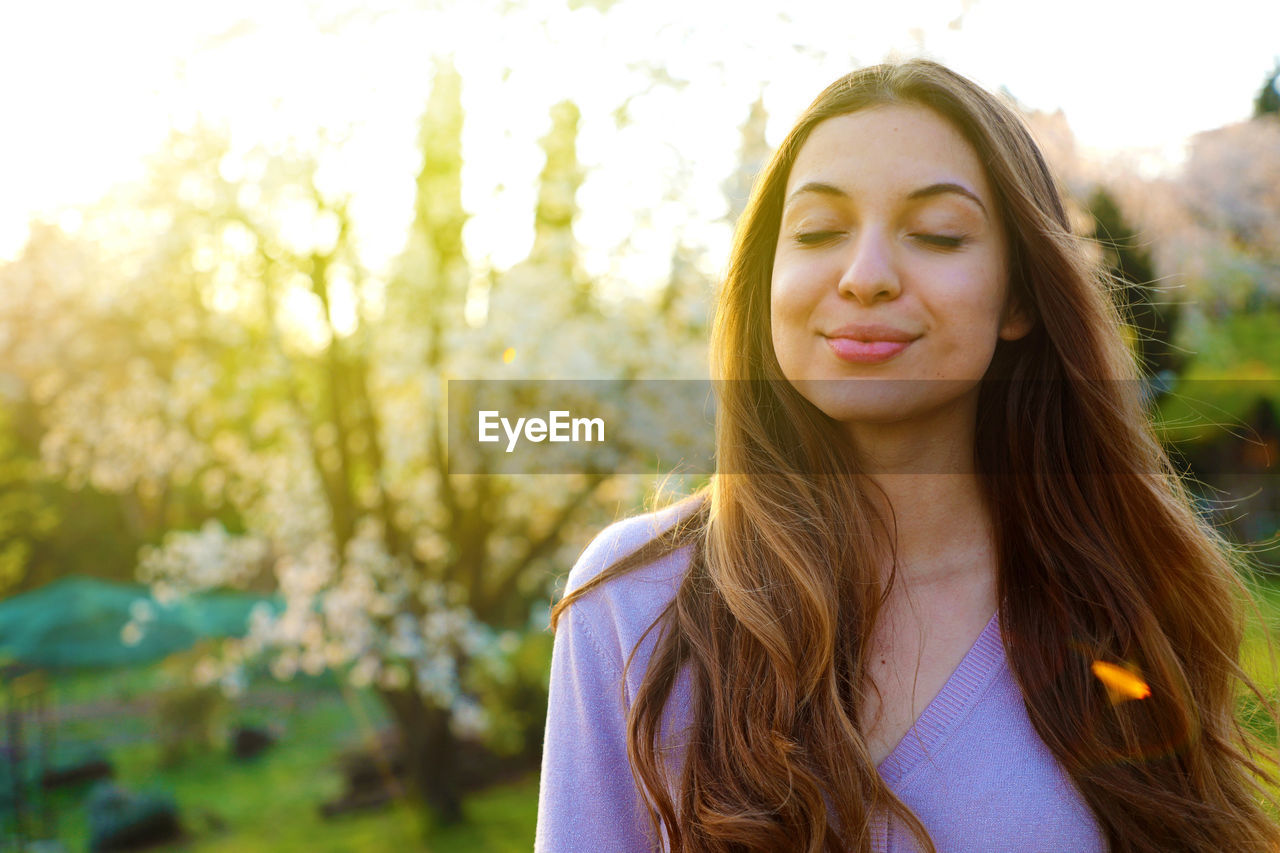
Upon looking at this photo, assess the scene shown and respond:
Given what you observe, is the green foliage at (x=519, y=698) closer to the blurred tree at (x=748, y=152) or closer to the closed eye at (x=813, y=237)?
the blurred tree at (x=748, y=152)

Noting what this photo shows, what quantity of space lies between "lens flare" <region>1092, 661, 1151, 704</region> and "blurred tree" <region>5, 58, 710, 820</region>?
4.62 metres

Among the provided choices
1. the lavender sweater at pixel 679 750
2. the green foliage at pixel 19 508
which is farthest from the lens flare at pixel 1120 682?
the green foliage at pixel 19 508

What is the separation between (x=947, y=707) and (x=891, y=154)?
79 centimetres

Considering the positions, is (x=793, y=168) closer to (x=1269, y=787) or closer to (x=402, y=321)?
(x=1269, y=787)

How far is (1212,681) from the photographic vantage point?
156 cm

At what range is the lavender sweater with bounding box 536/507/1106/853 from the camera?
4.30 ft

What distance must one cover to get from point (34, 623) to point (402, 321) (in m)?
4.59

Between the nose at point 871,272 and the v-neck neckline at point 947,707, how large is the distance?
0.55m

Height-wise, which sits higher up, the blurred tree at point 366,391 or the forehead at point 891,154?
the forehead at point 891,154

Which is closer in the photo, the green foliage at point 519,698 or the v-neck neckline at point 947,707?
the v-neck neckline at point 947,707

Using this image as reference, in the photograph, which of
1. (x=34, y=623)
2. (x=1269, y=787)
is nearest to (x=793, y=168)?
(x=1269, y=787)

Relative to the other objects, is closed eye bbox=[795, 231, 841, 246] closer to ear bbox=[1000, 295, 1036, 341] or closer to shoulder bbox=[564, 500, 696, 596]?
ear bbox=[1000, 295, 1036, 341]

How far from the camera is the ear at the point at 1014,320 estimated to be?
1.55 meters

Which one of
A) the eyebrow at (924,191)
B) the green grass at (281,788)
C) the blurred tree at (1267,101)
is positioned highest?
the blurred tree at (1267,101)
